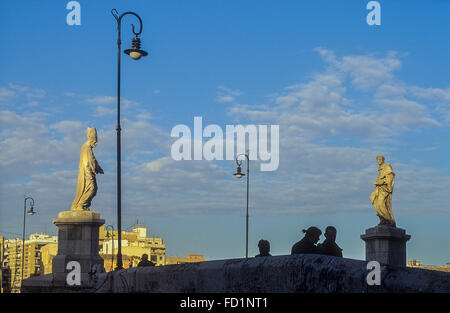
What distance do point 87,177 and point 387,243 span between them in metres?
11.0

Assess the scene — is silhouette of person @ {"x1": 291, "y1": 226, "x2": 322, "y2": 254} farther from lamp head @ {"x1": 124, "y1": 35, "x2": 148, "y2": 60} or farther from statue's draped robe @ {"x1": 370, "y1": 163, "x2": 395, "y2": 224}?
statue's draped robe @ {"x1": 370, "y1": 163, "x2": 395, "y2": 224}

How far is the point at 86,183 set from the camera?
19469mm

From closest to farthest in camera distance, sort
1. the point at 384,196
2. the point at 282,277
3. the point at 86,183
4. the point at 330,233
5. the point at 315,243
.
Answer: the point at 282,277 → the point at 315,243 → the point at 330,233 → the point at 86,183 → the point at 384,196

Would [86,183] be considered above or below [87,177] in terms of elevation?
below

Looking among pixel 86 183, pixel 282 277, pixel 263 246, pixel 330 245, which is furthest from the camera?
pixel 86 183

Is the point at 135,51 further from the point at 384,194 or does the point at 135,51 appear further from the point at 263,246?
the point at 384,194

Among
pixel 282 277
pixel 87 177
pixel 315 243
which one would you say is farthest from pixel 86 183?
pixel 282 277

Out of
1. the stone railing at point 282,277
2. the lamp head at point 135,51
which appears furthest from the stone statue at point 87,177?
the stone railing at point 282,277

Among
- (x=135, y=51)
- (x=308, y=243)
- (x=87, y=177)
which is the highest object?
(x=135, y=51)

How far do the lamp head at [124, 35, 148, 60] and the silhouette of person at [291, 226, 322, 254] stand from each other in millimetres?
10088

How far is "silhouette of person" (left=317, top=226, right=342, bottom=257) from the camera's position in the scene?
757 cm
